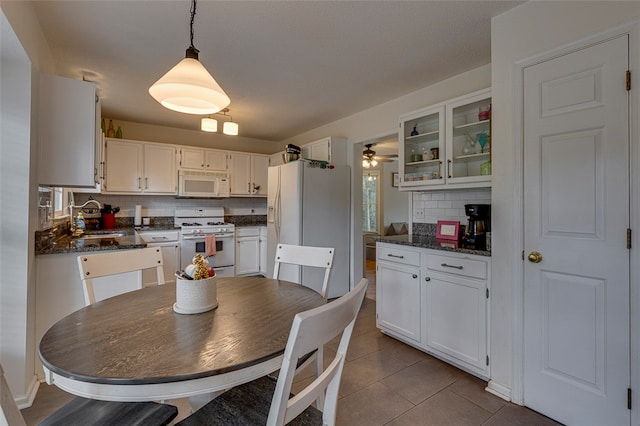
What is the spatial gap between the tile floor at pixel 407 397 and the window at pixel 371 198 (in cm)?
505

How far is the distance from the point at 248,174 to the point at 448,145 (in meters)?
3.54

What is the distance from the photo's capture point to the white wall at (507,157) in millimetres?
1831

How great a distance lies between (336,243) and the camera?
13.2 ft

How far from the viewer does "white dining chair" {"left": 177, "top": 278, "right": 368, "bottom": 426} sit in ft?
2.43

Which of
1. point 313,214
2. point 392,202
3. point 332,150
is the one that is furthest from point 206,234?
point 392,202

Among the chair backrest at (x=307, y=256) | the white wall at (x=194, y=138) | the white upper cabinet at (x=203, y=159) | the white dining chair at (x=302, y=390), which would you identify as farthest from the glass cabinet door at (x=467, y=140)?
the white wall at (x=194, y=138)

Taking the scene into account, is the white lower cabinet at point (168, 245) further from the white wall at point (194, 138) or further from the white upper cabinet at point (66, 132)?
the white upper cabinet at point (66, 132)

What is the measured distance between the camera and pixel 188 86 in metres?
1.38

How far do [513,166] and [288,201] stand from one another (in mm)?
2614

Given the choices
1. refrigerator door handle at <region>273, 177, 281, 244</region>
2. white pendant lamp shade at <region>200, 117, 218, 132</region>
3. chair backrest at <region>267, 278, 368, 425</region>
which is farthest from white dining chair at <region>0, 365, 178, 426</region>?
refrigerator door handle at <region>273, 177, 281, 244</region>

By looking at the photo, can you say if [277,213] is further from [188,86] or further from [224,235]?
[188,86]

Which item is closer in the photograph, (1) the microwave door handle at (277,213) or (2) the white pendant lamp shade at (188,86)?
(2) the white pendant lamp shade at (188,86)

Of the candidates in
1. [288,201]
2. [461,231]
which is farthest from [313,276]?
[461,231]

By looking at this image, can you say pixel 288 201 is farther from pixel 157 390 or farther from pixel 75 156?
pixel 157 390
